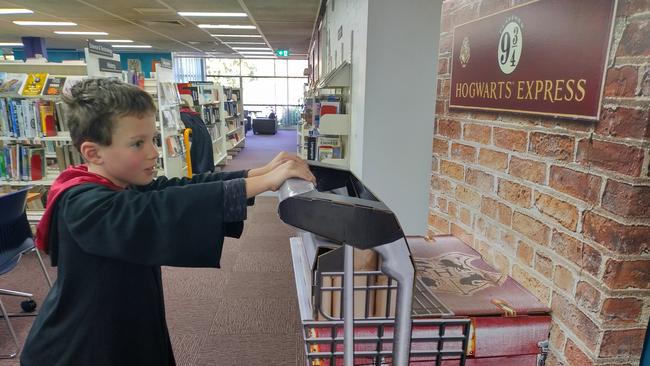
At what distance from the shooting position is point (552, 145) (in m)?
1.00

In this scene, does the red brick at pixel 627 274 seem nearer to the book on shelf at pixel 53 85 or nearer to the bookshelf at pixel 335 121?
the bookshelf at pixel 335 121

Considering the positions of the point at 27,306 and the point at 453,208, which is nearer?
the point at 453,208

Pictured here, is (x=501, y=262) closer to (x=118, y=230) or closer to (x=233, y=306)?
(x=118, y=230)

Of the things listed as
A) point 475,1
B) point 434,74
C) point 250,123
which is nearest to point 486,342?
point 475,1

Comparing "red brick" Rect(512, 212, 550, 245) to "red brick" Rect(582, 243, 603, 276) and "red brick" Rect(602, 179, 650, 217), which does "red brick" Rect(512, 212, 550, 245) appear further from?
"red brick" Rect(602, 179, 650, 217)

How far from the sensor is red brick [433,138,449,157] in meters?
1.58

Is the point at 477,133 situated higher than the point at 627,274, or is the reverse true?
the point at 477,133

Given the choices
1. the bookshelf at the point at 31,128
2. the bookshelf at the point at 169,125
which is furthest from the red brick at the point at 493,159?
the bookshelf at the point at 169,125

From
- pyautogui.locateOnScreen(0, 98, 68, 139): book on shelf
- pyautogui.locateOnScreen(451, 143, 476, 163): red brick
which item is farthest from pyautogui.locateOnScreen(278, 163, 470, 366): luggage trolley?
pyautogui.locateOnScreen(0, 98, 68, 139): book on shelf

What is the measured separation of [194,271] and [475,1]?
3.11m

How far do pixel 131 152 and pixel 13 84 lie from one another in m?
4.08

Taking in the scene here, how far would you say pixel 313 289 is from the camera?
2.74ft

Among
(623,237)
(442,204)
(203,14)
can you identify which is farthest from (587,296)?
(203,14)

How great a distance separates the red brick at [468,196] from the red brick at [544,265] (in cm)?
32
